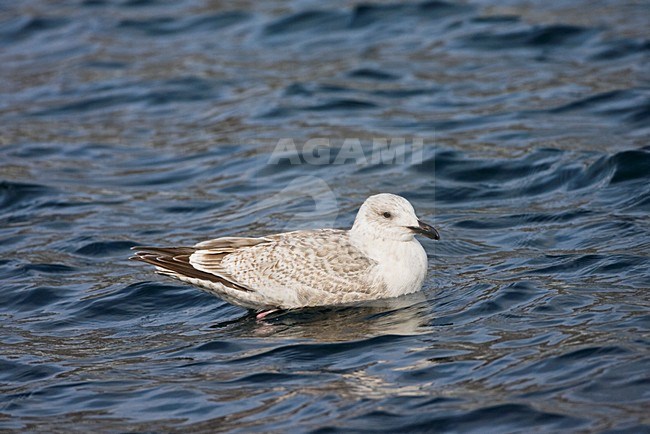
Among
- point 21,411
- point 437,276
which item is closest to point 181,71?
point 437,276

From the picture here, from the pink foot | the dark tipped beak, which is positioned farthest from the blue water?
the dark tipped beak

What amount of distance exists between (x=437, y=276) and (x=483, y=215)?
1673mm

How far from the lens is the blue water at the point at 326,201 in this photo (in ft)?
21.4

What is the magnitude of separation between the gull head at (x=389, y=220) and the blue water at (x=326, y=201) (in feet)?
1.69

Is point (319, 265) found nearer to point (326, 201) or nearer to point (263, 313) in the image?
point (263, 313)

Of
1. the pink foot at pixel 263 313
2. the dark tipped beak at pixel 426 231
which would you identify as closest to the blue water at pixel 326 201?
the pink foot at pixel 263 313

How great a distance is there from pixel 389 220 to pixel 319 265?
2.10ft

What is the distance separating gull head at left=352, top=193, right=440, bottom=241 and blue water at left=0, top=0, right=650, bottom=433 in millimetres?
514

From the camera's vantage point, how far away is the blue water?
21.4 ft

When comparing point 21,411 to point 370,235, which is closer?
point 21,411

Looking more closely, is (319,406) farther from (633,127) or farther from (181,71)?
(181,71)

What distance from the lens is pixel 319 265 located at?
8.11 metres

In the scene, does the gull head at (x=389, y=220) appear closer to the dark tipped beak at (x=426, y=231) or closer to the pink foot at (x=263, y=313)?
the dark tipped beak at (x=426, y=231)

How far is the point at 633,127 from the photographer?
1202 centimetres
